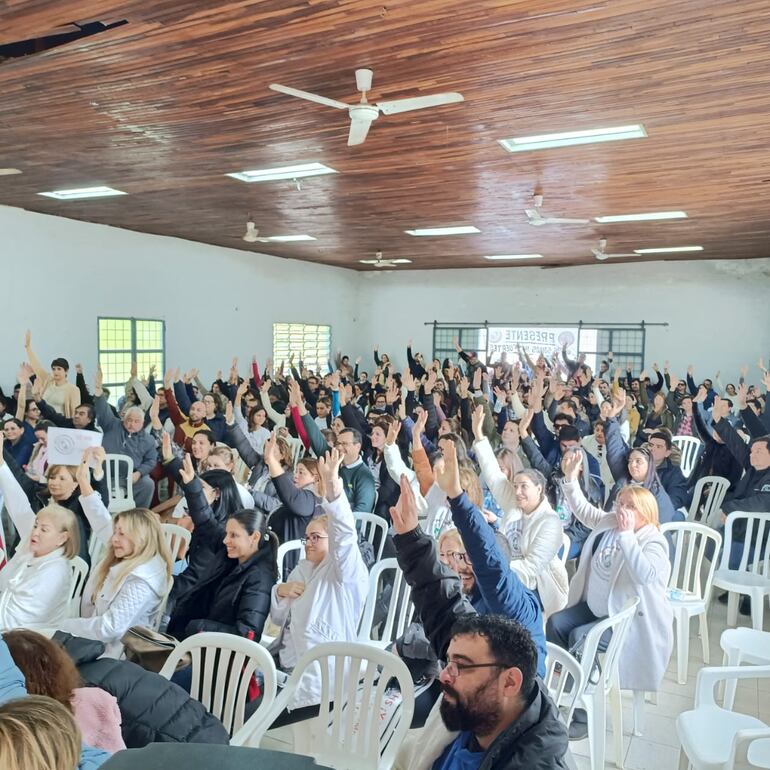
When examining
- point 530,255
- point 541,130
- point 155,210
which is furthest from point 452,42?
point 530,255

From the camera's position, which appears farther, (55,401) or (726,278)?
(726,278)

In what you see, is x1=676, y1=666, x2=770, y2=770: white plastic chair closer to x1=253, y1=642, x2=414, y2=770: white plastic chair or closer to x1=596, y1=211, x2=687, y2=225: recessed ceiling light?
x1=253, y1=642, x2=414, y2=770: white plastic chair

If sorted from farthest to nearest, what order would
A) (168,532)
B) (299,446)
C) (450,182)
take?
(299,446), (450,182), (168,532)

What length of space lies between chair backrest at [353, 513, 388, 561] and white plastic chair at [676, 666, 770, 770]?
201 cm

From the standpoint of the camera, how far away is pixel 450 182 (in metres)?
6.29

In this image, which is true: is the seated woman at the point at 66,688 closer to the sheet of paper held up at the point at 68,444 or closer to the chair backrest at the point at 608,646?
the chair backrest at the point at 608,646

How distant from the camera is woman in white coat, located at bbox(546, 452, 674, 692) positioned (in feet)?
10.2

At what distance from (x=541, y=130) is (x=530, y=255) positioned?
25.5 ft

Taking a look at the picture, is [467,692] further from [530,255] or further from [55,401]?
[530,255]

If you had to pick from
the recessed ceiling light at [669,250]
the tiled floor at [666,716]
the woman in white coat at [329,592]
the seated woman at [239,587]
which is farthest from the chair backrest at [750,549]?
the recessed ceiling light at [669,250]

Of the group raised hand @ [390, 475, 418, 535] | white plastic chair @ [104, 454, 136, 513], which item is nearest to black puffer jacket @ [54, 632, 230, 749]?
raised hand @ [390, 475, 418, 535]

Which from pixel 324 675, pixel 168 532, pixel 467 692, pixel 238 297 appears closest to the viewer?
pixel 467 692

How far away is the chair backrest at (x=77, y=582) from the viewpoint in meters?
3.35

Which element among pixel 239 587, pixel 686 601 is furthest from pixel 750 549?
pixel 239 587
